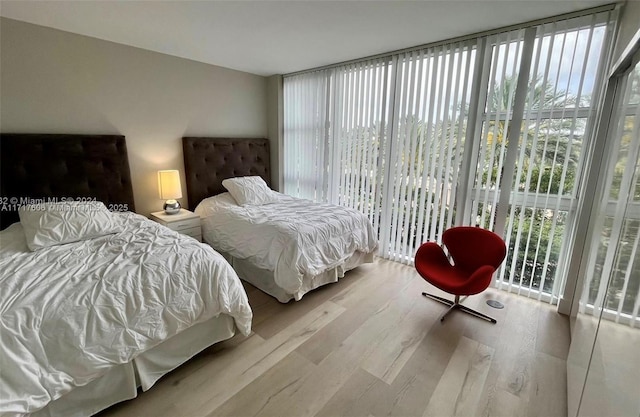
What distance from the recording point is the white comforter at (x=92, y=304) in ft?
3.96

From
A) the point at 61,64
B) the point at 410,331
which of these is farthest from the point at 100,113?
the point at 410,331

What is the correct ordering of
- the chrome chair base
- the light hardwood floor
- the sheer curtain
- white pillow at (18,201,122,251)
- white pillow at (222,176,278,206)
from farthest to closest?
the sheer curtain → white pillow at (222,176,278,206) → the chrome chair base → white pillow at (18,201,122,251) → the light hardwood floor

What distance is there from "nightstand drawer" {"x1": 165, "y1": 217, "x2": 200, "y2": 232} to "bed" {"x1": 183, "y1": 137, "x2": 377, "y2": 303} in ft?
0.30

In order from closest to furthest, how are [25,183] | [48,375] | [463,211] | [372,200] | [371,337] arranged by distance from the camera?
1. [48,375]
2. [371,337]
3. [25,183]
4. [463,211]
5. [372,200]

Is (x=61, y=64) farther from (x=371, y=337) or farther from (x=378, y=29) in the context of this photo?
(x=371, y=337)

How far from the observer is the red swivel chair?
2.25 metres

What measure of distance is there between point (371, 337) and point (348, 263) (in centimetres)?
100

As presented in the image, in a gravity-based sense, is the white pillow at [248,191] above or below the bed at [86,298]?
above

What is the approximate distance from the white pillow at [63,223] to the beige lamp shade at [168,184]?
29.8 inches

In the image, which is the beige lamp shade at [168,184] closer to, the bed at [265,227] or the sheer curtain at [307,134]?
the bed at [265,227]

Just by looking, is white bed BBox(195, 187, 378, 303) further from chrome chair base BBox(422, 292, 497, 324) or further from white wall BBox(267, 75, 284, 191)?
white wall BBox(267, 75, 284, 191)

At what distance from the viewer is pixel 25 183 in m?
2.48

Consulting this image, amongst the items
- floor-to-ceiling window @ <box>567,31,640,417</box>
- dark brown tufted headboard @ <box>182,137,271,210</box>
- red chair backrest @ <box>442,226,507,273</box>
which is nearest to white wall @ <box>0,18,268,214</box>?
dark brown tufted headboard @ <box>182,137,271,210</box>

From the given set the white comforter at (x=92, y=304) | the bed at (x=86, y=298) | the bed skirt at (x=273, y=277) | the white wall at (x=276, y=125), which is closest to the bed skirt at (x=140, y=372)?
the bed at (x=86, y=298)
